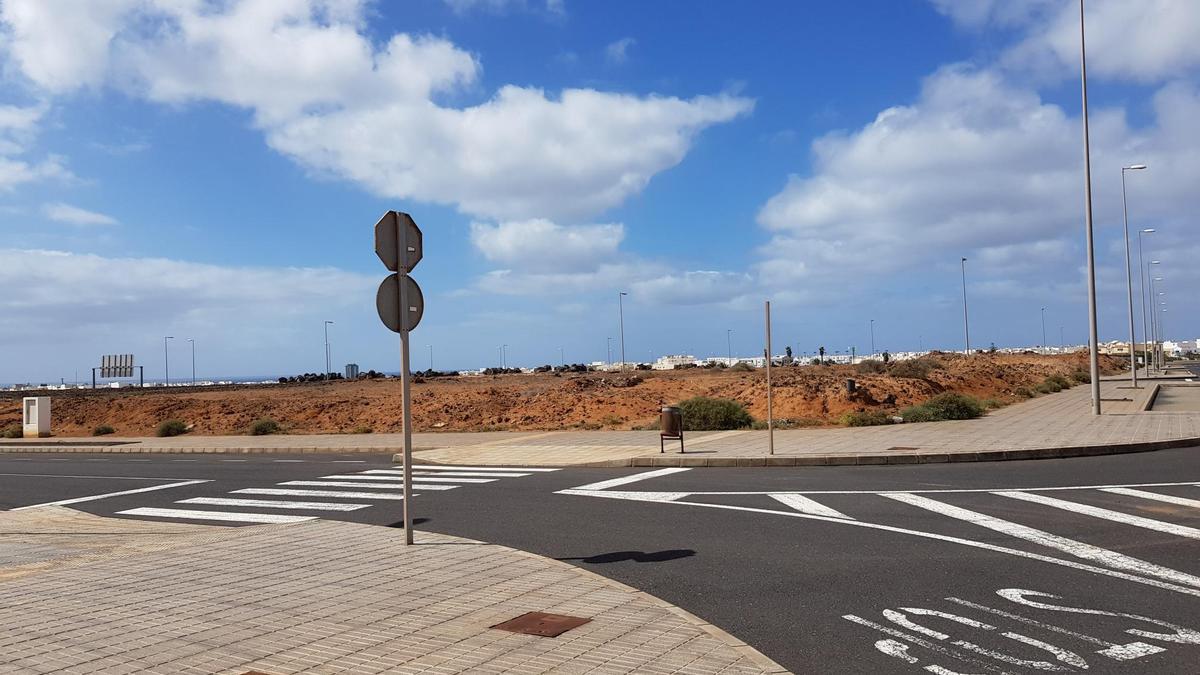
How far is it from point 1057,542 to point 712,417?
16987 millimetres

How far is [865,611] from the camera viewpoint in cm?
683

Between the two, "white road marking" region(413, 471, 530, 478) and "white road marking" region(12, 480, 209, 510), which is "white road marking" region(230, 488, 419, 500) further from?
"white road marking" region(413, 471, 530, 478)

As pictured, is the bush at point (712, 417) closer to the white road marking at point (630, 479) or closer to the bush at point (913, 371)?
the white road marking at point (630, 479)

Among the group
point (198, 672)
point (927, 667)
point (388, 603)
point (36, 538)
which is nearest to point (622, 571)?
point (388, 603)

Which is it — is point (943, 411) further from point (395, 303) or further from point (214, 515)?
point (395, 303)

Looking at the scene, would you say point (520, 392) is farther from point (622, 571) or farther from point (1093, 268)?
point (622, 571)

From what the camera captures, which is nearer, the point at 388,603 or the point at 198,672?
the point at 198,672

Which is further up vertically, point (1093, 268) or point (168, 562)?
point (1093, 268)

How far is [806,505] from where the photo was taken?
1198 cm

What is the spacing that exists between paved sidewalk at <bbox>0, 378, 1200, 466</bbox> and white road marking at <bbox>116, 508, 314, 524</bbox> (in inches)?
237

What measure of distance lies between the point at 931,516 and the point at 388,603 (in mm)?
6687

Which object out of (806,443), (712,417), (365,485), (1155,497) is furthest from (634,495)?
(712,417)

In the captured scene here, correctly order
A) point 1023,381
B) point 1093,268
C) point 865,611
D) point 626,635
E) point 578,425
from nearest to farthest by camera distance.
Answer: point 626,635
point 865,611
point 1093,268
point 578,425
point 1023,381

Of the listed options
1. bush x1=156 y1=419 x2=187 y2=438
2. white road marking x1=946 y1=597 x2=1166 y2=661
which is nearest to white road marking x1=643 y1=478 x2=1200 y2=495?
white road marking x1=946 y1=597 x2=1166 y2=661
